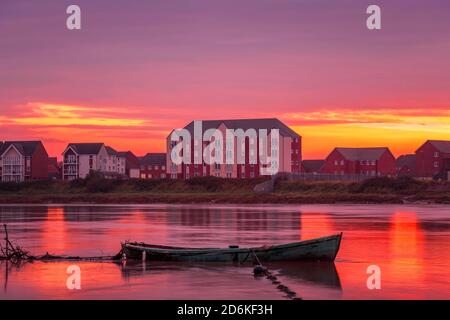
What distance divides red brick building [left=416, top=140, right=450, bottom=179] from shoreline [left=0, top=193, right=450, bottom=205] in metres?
57.1

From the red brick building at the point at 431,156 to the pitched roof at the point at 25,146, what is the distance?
8597 cm

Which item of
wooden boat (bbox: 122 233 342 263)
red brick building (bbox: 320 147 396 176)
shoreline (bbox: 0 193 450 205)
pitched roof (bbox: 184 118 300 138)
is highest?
pitched roof (bbox: 184 118 300 138)

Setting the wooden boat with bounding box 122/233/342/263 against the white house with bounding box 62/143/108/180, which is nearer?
the wooden boat with bounding box 122/233/342/263

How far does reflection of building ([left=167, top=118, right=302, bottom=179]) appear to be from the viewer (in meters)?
153

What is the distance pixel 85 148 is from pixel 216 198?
61.9 m

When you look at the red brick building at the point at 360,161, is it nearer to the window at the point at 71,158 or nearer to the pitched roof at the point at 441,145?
the pitched roof at the point at 441,145

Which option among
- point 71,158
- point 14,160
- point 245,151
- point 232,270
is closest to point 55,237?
point 232,270

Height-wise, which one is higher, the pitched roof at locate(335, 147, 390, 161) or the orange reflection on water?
the pitched roof at locate(335, 147, 390, 161)

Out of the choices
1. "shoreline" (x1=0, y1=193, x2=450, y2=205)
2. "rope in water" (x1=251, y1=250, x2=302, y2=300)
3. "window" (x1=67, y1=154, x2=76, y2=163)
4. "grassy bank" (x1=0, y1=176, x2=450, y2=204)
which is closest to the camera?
"rope in water" (x1=251, y1=250, x2=302, y2=300)

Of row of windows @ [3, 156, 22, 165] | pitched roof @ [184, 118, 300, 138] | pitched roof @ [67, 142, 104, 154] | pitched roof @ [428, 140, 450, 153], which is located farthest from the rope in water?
pitched roof @ [67, 142, 104, 154]

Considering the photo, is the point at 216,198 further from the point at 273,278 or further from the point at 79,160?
the point at 273,278

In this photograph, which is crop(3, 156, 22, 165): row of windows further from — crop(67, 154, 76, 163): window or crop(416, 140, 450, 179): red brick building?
crop(416, 140, 450, 179): red brick building

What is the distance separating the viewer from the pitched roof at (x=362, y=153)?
183000 mm
